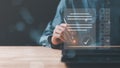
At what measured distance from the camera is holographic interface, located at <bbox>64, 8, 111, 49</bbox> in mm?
618

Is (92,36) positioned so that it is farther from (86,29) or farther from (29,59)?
(29,59)

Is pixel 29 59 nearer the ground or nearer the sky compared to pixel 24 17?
nearer the sky

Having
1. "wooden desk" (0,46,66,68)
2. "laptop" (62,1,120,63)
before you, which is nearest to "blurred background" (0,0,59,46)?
"wooden desk" (0,46,66,68)

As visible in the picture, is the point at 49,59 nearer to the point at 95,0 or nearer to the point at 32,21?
the point at 95,0

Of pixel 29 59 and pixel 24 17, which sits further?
pixel 24 17

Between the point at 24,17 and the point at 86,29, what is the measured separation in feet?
3.64

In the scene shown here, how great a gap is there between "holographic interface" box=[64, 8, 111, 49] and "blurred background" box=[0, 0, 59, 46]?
3.45 ft

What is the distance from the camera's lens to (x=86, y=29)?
630 mm

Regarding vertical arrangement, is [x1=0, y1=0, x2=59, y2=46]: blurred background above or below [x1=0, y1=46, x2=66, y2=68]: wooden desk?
below

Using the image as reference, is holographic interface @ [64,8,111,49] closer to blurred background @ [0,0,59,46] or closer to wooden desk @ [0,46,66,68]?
wooden desk @ [0,46,66,68]

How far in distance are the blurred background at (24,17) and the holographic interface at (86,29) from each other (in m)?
1.05

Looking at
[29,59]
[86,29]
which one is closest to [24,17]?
[29,59]

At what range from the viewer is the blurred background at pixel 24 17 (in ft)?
5.56

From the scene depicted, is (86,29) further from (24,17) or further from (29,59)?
(24,17)
